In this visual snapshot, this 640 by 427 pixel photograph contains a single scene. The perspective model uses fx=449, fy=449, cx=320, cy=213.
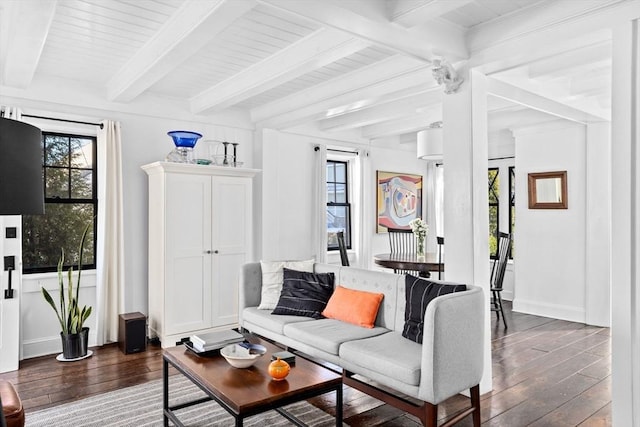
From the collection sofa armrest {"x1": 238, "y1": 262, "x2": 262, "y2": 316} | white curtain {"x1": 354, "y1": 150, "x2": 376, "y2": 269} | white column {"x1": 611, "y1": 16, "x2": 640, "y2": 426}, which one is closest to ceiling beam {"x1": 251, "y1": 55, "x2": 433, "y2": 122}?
white column {"x1": 611, "y1": 16, "x2": 640, "y2": 426}

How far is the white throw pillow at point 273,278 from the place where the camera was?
4145 millimetres

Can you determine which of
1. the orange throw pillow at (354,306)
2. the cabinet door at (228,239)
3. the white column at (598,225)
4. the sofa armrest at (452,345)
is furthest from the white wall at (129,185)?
→ the white column at (598,225)

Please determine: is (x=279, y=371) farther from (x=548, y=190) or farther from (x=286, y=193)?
(x=548, y=190)

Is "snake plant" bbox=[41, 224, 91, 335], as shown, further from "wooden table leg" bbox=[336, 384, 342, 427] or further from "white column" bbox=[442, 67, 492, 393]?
"white column" bbox=[442, 67, 492, 393]

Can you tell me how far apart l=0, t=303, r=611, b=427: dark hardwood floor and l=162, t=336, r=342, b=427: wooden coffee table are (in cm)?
60

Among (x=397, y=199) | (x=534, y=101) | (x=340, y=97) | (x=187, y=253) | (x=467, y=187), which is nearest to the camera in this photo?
(x=467, y=187)

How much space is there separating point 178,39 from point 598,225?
5.08 metres

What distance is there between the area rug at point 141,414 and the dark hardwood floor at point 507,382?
0.15m

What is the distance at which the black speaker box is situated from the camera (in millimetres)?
4250

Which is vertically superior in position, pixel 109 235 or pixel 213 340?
pixel 109 235

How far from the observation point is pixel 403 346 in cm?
293

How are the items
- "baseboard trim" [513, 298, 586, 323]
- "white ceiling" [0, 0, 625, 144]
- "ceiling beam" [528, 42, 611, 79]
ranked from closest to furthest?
"white ceiling" [0, 0, 625, 144] → "ceiling beam" [528, 42, 611, 79] → "baseboard trim" [513, 298, 586, 323]

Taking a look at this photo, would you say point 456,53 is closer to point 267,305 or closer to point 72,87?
point 267,305

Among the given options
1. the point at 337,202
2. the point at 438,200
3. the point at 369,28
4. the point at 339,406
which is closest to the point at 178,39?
the point at 369,28
